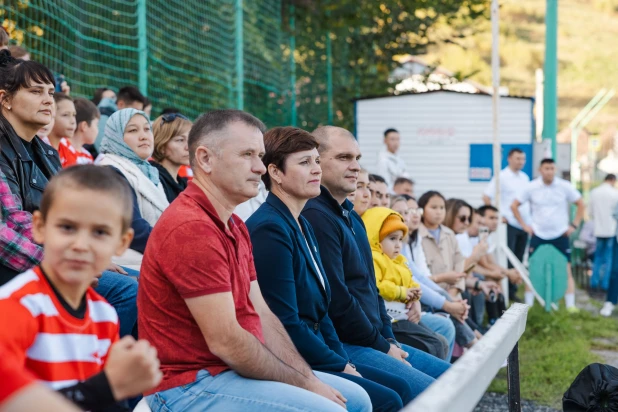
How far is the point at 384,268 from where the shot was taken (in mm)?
5777

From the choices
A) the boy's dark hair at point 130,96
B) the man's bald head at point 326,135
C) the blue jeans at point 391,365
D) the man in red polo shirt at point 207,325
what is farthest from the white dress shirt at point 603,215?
the man in red polo shirt at point 207,325

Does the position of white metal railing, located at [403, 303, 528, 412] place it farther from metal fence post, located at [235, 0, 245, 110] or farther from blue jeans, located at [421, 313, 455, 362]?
metal fence post, located at [235, 0, 245, 110]

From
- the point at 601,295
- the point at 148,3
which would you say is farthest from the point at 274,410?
the point at 601,295

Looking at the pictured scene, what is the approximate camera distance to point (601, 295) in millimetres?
15148

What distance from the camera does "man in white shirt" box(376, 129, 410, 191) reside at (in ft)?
39.2

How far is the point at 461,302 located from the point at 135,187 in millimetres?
3003

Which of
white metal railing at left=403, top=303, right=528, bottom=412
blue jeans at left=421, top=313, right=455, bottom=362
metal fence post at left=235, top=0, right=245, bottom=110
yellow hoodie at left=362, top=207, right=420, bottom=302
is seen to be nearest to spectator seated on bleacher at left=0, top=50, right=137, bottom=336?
white metal railing at left=403, top=303, right=528, bottom=412

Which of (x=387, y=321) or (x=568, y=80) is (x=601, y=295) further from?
(x=568, y=80)

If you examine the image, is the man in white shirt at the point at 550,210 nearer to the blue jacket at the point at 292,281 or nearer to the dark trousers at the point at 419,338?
the dark trousers at the point at 419,338

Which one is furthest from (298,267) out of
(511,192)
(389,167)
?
(511,192)

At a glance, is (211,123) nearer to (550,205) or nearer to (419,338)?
(419,338)

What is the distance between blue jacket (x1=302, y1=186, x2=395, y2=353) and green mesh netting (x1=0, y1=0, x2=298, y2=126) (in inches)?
125

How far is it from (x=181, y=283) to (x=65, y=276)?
0.80 metres

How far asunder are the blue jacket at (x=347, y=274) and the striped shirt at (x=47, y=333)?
2.14m
